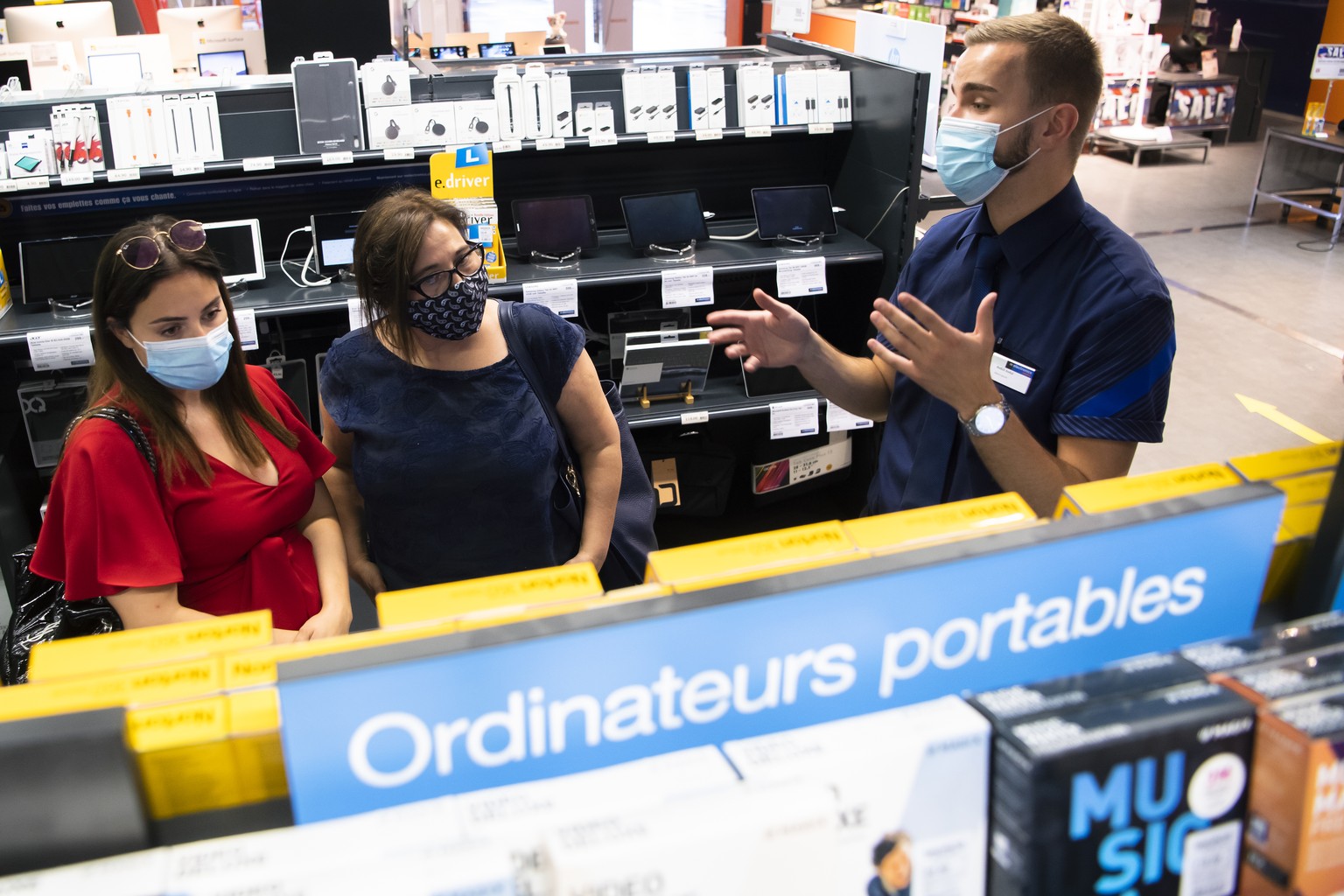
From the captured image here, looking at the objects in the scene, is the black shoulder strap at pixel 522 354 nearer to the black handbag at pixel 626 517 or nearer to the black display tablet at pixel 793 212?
the black handbag at pixel 626 517

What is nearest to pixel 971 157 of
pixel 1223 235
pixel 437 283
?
pixel 437 283

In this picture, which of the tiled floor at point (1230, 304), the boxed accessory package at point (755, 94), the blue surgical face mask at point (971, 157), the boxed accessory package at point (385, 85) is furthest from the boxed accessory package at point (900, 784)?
the tiled floor at point (1230, 304)

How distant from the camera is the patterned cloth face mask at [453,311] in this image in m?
2.12

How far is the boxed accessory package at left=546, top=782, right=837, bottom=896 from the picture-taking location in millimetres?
737

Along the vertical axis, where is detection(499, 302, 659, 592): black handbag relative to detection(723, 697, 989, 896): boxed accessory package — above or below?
below

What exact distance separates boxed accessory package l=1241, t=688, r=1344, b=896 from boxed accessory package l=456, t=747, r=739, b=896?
1.48 feet

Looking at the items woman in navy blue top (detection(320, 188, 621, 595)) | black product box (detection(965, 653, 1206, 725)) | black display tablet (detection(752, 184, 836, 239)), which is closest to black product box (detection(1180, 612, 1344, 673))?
black product box (detection(965, 653, 1206, 725))

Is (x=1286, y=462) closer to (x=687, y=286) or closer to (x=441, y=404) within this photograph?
(x=441, y=404)

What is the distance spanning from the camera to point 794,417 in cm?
403

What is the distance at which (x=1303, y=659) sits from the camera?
3.04 ft

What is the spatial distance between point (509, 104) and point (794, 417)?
5.15 ft

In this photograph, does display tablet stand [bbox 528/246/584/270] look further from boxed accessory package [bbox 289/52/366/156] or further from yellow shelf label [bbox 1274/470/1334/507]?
yellow shelf label [bbox 1274/470/1334/507]

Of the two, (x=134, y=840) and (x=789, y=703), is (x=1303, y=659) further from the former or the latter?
(x=134, y=840)

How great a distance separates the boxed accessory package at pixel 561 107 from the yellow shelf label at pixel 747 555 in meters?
3.05
